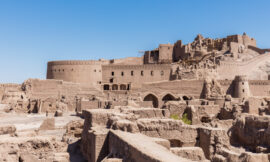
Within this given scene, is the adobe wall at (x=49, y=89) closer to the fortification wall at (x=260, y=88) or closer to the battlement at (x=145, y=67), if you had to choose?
the battlement at (x=145, y=67)

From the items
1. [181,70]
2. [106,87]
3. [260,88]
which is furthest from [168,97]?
[260,88]

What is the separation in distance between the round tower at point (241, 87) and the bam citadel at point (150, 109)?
0.11 meters

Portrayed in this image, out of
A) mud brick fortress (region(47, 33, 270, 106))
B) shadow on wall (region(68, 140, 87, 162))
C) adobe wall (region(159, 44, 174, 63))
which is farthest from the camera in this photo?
adobe wall (region(159, 44, 174, 63))

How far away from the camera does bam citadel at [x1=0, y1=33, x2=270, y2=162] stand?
227 inches

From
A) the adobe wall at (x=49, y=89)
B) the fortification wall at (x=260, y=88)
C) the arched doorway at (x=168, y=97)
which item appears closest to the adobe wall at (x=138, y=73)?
the arched doorway at (x=168, y=97)

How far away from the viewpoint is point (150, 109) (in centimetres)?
923

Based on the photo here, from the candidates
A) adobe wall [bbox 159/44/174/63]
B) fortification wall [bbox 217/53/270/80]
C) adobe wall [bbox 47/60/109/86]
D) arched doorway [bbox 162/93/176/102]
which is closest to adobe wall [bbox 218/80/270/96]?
fortification wall [bbox 217/53/270/80]

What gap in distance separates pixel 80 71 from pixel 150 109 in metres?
28.3

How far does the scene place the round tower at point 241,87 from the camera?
29.1 meters

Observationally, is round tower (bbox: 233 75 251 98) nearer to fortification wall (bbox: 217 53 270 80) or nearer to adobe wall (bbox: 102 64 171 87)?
fortification wall (bbox: 217 53 270 80)

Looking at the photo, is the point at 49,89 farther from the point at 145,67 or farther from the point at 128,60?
the point at 128,60

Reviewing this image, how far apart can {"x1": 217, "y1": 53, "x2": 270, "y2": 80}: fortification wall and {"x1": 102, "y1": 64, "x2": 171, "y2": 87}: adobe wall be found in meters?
6.95

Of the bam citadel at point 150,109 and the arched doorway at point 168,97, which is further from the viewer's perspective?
the arched doorway at point 168,97

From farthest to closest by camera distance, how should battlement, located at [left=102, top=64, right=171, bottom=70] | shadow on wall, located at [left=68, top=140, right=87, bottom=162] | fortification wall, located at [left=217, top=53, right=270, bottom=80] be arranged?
battlement, located at [left=102, top=64, right=171, bottom=70], fortification wall, located at [left=217, top=53, right=270, bottom=80], shadow on wall, located at [left=68, top=140, right=87, bottom=162]
